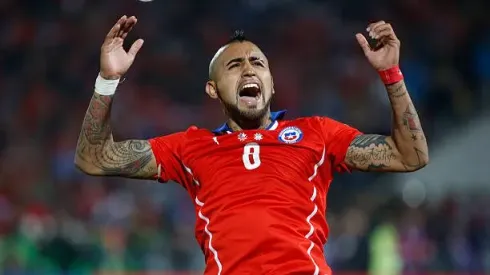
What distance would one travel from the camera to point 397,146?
12.6ft

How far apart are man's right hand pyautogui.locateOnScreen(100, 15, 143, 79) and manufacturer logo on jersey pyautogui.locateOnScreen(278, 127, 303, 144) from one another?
2.32ft

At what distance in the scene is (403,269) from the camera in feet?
31.8

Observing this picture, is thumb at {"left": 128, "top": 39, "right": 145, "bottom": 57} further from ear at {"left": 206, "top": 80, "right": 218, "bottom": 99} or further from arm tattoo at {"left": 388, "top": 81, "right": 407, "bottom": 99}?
arm tattoo at {"left": 388, "top": 81, "right": 407, "bottom": 99}

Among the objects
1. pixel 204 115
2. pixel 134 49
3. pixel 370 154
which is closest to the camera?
pixel 370 154

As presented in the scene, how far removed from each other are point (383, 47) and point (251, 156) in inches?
27.5

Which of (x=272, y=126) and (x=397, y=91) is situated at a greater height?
(x=397, y=91)

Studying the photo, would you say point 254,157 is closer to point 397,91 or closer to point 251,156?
point 251,156

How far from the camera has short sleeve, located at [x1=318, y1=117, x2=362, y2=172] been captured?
3.92m

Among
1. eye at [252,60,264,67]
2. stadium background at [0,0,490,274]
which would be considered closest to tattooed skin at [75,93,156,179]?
eye at [252,60,264,67]

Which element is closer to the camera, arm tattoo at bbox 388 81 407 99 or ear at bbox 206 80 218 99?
arm tattoo at bbox 388 81 407 99

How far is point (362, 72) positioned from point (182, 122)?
2263 mm

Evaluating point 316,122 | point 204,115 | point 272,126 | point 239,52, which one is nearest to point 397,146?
point 316,122

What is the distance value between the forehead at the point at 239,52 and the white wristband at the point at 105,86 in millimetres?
553

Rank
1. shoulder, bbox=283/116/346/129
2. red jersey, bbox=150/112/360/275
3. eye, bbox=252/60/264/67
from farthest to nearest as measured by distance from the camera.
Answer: eye, bbox=252/60/264/67 → shoulder, bbox=283/116/346/129 → red jersey, bbox=150/112/360/275
